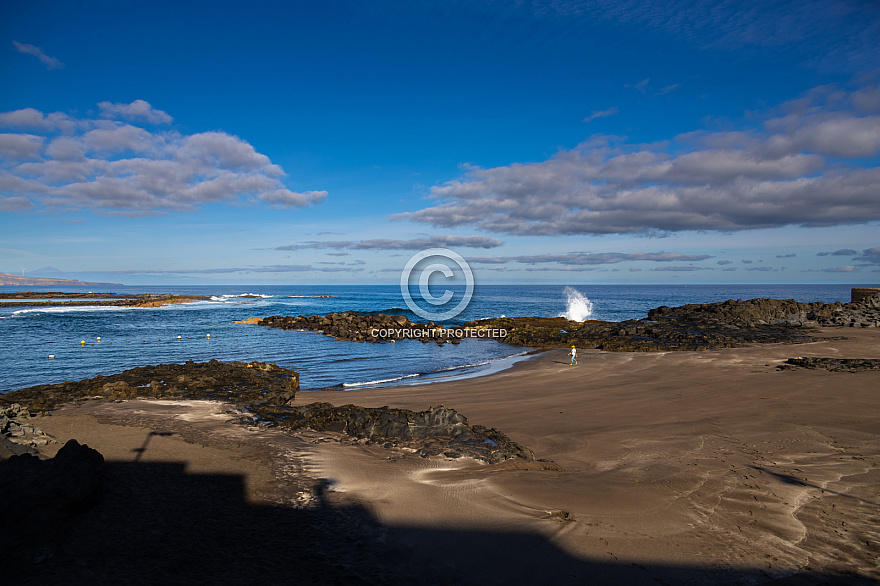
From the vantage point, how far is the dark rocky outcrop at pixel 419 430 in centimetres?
882

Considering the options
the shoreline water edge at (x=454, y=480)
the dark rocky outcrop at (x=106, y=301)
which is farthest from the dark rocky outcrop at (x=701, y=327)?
the dark rocky outcrop at (x=106, y=301)

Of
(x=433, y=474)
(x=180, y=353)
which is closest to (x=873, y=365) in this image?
(x=433, y=474)

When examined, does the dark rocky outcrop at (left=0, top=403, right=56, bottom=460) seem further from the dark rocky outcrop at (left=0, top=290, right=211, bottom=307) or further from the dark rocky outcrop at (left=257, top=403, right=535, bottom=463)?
the dark rocky outcrop at (left=0, top=290, right=211, bottom=307)

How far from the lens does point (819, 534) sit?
556 cm

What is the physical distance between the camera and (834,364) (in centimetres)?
1658

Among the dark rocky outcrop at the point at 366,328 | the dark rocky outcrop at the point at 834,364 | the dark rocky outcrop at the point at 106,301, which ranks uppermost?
the dark rocky outcrop at the point at 106,301

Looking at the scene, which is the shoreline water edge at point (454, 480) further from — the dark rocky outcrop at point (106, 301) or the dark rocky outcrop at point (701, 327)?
the dark rocky outcrop at point (106, 301)

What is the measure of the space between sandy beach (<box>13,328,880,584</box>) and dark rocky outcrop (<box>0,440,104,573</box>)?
29cm

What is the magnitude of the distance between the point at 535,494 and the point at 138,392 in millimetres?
13093

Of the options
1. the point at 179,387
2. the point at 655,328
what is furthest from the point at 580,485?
the point at 655,328

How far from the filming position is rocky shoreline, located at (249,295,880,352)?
2736cm

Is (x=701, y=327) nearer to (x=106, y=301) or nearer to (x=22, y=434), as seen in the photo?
(x=22, y=434)

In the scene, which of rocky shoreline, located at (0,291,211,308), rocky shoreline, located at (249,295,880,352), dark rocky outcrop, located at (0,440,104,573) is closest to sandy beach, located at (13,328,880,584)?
dark rocky outcrop, located at (0,440,104,573)

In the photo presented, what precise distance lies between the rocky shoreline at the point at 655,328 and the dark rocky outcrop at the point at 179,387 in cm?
1669
